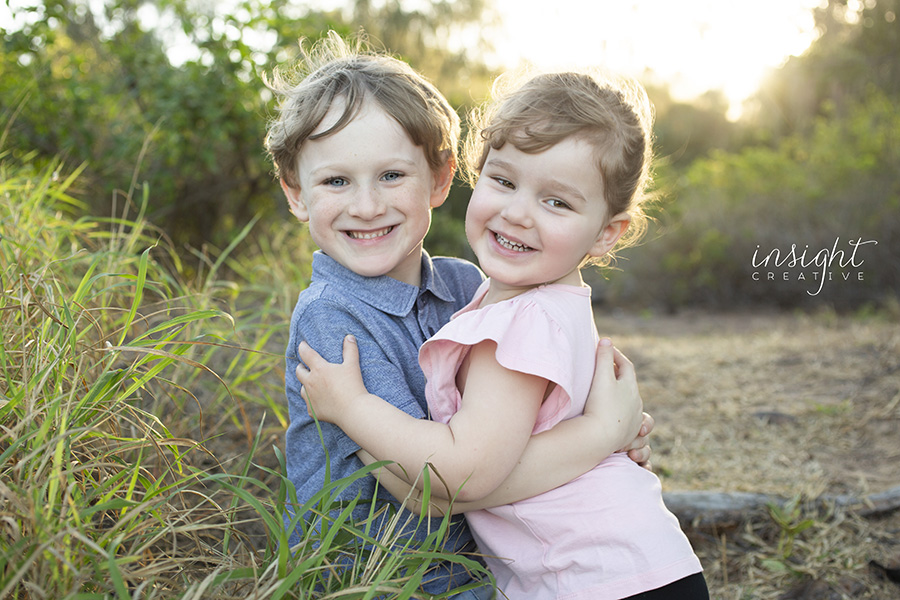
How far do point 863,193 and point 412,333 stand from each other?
279 inches

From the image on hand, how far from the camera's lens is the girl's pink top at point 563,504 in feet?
4.60

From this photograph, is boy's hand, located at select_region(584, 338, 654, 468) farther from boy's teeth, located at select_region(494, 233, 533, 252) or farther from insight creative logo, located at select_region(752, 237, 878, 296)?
insight creative logo, located at select_region(752, 237, 878, 296)

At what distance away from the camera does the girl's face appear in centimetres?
147

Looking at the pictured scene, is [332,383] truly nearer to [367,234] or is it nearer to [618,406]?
[367,234]

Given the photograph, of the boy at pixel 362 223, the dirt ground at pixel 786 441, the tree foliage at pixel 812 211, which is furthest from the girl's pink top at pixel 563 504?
the tree foliage at pixel 812 211

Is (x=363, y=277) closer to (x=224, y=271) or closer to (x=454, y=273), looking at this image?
(x=454, y=273)

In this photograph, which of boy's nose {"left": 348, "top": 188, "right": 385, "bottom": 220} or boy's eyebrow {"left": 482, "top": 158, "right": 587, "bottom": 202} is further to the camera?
boy's nose {"left": 348, "top": 188, "right": 385, "bottom": 220}

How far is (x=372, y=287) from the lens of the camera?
5.61 feet

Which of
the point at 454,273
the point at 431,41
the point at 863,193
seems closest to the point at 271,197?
the point at 454,273

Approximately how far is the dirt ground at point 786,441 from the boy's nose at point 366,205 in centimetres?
164

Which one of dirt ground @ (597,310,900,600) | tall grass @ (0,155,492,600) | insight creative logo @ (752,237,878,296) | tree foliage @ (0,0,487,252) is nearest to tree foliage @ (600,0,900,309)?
insight creative logo @ (752,237,878,296)

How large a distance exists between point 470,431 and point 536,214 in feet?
1.63

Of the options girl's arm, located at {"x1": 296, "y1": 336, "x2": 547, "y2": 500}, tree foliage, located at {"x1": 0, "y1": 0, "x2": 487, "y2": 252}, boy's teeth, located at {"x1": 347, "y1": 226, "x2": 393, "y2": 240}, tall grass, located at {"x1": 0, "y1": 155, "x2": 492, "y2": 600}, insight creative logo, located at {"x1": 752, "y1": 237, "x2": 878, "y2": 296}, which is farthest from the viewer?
insight creative logo, located at {"x1": 752, "y1": 237, "x2": 878, "y2": 296}

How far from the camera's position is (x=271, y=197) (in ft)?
18.4
